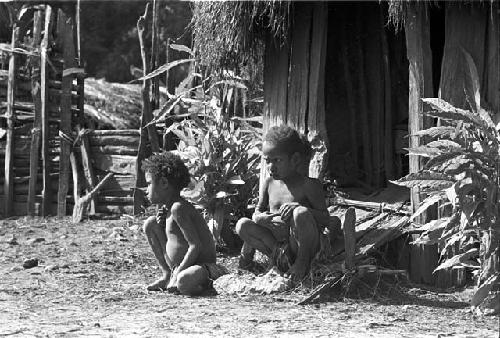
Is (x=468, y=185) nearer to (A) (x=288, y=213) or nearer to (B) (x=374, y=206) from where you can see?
(A) (x=288, y=213)

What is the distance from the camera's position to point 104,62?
19.5m

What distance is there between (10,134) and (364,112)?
4484mm

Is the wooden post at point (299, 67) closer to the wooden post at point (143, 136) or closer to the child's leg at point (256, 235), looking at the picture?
the child's leg at point (256, 235)

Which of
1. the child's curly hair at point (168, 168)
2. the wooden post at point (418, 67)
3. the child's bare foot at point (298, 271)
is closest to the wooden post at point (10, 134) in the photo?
the child's curly hair at point (168, 168)

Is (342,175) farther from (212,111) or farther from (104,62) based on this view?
(104,62)

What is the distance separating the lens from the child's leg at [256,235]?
6.98m

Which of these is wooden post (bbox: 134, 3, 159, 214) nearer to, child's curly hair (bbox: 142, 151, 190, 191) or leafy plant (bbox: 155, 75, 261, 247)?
leafy plant (bbox: 155, 75, 261, 247)

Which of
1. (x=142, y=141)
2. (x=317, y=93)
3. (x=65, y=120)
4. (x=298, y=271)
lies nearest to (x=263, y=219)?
(x=298, y=271)

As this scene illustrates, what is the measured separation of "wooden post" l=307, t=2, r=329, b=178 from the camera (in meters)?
7.84

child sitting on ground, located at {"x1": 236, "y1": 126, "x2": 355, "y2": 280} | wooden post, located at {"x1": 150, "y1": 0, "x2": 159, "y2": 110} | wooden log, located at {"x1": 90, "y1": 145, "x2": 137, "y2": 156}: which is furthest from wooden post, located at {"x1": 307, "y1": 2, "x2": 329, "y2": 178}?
wooden log, located at {"x1": 90, "y1": 145, "x2": 137, "y2": 156}

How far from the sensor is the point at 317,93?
7.92 meters

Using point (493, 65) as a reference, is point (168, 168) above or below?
below

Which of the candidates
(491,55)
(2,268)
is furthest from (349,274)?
(2,268)

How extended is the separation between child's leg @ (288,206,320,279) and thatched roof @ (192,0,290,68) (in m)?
1.62
